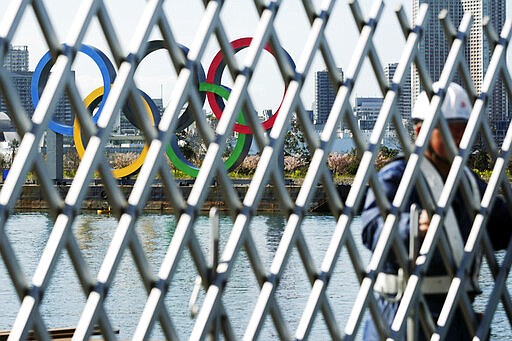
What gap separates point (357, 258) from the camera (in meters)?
3.92

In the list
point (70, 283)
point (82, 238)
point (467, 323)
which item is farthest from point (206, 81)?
point (467, 323)

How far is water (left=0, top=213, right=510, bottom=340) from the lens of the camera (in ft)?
68.2

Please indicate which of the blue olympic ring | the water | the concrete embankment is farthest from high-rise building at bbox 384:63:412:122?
the blue olympic ring

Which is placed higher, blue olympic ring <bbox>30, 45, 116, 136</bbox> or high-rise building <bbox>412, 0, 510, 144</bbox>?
blue olympic ring <bbox>30, 45, 116, 136</bbox>

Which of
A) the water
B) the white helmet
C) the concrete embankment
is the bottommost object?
the white helmet

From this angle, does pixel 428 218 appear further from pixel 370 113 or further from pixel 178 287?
pixel 370 113

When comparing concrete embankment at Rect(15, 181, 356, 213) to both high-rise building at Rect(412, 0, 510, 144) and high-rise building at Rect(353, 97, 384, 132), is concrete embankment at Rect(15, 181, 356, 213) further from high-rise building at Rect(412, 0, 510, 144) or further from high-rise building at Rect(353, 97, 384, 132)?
high-rise building at Rect(412, 0, 510, 144)

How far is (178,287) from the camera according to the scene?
26703mm

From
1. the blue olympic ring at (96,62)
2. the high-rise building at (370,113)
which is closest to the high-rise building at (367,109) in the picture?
the high-rise building at (370,113)

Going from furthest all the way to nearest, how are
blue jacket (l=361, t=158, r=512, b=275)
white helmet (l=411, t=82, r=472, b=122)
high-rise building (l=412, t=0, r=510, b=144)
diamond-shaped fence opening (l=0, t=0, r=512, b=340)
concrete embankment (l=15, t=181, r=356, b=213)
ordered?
concrete embankment (l=15, t=181, r=356, b=213) → high-rise building (l=412, t=0, r=510, b=144) → white helmet (l=411, t=82, r=472, b=122) → blue jacket (l=361, t=158, r=512, b=275) → diamond-shaped fence opening (l=0, t=0, r=512, b=340)

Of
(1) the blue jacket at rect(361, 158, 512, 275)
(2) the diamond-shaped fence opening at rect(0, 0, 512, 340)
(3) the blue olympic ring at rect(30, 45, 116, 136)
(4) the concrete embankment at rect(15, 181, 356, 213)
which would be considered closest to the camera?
(2) the diamond-shaped fence opening at rect(0, 0, 512, 340)

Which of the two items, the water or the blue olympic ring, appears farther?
the blue olympic ring

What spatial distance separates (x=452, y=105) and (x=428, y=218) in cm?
46

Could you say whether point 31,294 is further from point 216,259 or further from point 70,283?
point 70,283
